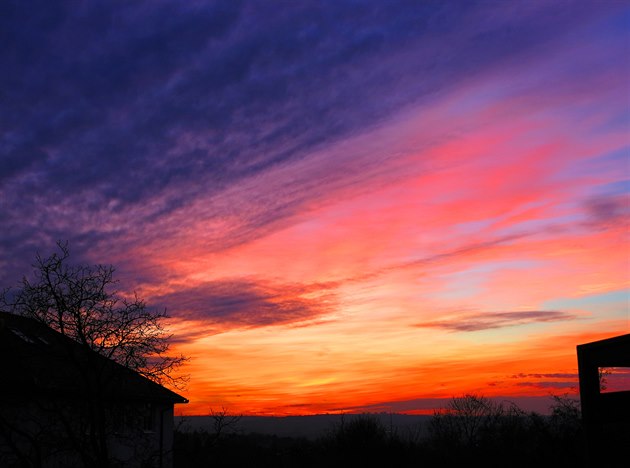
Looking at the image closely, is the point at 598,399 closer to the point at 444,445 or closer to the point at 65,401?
the point at 65,401

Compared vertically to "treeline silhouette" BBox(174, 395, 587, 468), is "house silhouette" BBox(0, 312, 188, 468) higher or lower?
higher

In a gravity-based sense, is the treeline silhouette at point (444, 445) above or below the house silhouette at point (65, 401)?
below

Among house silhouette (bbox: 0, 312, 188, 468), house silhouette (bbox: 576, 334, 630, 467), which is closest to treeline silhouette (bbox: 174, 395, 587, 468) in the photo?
house silhouette (bbox: 0, 312, 188, 468)

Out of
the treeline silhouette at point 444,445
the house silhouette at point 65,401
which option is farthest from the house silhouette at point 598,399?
the treeline silhouette at point 444,445

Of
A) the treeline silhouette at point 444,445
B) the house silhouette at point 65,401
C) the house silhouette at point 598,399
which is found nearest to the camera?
the house silhouette at point 598,399

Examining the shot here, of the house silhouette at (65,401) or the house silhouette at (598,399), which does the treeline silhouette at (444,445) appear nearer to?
the house silhouette at (65,401)

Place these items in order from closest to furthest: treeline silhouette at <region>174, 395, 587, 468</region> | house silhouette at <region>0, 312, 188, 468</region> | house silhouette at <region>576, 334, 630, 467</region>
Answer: house silhouette at <region>576, 334, 630, 467</region> → house silhouette at <region>0, 312, 188, 468</region> → treeline silhouette at <region>174, 395, 587, 468</region>

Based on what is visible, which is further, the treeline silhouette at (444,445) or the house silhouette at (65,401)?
the treeline silhouette at (444,445)

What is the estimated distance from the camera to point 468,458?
38375mm

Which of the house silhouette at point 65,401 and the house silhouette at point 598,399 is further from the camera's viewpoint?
the house silhouette at point 65,401

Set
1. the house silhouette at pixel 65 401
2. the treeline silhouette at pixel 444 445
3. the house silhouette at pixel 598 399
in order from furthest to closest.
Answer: the treeline silhouette at pixel 444 445, the house silhouette at pixel 65 401, the house silhouette at pixel 598 399

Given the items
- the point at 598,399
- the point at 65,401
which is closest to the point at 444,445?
the point at 65,401

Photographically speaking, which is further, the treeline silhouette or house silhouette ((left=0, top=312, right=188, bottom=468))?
the treeline silhouette

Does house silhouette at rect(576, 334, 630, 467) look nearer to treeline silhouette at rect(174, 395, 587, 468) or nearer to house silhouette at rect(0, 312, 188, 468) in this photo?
house silhouette at rect(0, 312, 188, 468)
